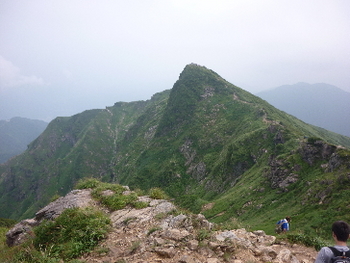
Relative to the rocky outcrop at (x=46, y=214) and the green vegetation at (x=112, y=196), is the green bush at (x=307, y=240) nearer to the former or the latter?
the green vegetation at (x=112, y=196)

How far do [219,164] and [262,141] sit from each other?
1414 centimetres

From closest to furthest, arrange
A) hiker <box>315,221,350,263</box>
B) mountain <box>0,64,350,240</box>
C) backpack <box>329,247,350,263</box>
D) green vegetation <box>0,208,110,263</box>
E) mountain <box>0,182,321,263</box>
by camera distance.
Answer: backpack <box>329,247,350,263</box> < hiker <box>315,221,350,263</box> < mountain <box>0,182,321,263</box> < green vegetation <box>0,208,110,263</box> < mountain <box>0,64,350,240</box>

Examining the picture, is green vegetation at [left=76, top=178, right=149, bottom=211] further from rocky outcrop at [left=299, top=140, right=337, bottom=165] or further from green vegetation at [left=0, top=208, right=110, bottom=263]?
rocky outcrop at [left=299, top=140, right=337, bottom=165]

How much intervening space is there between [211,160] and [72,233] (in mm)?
58961

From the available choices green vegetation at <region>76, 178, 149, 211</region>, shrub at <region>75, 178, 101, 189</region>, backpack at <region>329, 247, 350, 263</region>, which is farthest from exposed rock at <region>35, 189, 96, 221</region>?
backpack at <region>329, 247, 350, 263</region>

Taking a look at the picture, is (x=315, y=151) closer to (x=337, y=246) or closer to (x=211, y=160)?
(x=211, y=160)

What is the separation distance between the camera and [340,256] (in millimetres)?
4418

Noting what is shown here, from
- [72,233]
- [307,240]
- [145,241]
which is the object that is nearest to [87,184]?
[72,233]

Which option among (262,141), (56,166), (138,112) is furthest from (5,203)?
(262,141)

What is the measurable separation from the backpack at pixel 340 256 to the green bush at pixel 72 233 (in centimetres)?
783

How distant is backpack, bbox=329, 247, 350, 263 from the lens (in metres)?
4.34

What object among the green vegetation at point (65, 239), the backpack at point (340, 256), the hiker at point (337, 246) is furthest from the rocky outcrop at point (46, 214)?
the backpack at point (340, 256)

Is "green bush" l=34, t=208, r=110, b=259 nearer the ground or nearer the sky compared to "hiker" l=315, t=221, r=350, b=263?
nearer the ground

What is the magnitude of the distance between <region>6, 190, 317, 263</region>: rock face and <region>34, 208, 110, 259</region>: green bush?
0.46m
